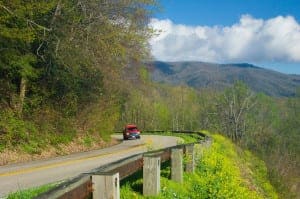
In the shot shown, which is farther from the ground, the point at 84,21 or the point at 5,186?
the point at 84,21

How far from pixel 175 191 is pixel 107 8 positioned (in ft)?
57.8

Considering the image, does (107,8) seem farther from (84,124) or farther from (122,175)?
(122,175)

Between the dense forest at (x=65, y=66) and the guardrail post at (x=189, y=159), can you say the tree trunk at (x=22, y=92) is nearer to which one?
the dense forest at (x=65, y=66)

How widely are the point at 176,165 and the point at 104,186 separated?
5396 mm

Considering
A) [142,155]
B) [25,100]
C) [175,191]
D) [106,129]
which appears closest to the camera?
[142,155]

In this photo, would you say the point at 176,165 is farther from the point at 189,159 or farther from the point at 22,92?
the point at 22,92

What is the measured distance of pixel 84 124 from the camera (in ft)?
103

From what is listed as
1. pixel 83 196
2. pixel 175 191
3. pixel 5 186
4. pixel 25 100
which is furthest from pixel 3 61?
pixel 83 196

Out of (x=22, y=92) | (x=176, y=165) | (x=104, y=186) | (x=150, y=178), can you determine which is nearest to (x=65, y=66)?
(x=22, y=92)

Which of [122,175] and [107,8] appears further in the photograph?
[107,8]

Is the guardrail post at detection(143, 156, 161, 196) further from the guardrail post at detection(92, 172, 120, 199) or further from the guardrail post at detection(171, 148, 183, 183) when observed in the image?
the guardrail post at detection(92, 172, 120, 199)

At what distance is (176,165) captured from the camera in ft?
36.6

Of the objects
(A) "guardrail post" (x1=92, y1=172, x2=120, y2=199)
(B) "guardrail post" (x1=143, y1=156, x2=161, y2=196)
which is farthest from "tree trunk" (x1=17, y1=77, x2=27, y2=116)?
(A) "guardrail post" (x1=92, y1=172, x2=120, y2=199)

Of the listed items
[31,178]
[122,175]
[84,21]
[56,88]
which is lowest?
[31,178]
